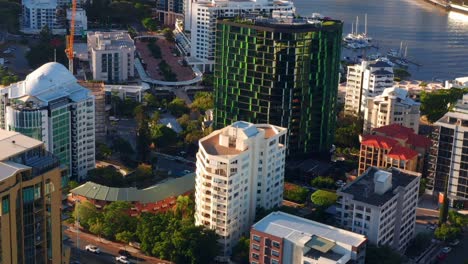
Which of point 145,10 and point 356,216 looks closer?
point 356,216

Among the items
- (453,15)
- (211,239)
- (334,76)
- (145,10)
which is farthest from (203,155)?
(453,15)

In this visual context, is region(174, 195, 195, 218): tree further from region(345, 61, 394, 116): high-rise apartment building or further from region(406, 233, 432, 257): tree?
region(345, 61, 394, 116): high-rise apartment building

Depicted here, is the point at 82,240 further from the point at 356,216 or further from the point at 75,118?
the point at 356,216

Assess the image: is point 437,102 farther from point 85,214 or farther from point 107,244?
point 107,244

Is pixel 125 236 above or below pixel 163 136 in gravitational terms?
below

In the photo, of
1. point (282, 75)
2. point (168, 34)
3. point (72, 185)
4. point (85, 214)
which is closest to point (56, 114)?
point (72, 185)

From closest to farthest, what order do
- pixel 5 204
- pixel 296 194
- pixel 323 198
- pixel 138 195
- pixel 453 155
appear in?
1. pixel 5 204
2. pixel 138 195
3. pixel 323 198
4. pixel 296 194
5. pixel 453 155
